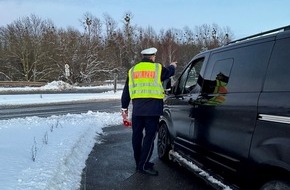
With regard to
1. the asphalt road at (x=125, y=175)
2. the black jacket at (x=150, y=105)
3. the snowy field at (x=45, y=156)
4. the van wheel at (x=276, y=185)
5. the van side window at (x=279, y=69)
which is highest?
the van side window at (x=279, y=69)

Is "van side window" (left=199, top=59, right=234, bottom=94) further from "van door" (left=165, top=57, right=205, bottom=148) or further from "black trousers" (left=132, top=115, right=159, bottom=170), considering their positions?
"black trousers" (left=132, top=115, right=159, bottom=170)

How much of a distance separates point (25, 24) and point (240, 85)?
40229 mm

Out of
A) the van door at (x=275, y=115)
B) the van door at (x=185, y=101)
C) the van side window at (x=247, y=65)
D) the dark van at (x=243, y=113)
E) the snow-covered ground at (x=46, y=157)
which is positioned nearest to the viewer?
the van door at (x=275, y=115)

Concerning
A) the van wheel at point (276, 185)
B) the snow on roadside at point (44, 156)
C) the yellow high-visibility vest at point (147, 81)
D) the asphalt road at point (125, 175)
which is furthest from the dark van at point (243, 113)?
the snow on roadside at point (44, 156)

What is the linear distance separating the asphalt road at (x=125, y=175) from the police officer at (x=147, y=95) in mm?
257

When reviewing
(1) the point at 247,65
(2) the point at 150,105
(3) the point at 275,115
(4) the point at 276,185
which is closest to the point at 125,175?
(2) the point at 150,105

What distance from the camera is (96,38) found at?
47094mm

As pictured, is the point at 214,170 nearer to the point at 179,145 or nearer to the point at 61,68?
the point at 179,145

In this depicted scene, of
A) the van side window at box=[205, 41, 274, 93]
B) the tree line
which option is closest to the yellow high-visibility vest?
the van side window at box=[205, 41, 274, 93]

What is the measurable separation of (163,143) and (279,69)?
386 centimetres

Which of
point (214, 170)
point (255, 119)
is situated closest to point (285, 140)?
point (255, 119)

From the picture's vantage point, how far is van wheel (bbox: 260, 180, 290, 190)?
11.2ft

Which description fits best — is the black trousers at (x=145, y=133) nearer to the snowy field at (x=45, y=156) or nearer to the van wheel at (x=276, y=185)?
the snowy field at (x=45, y=156)

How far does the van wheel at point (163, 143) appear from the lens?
7066 millimetres
